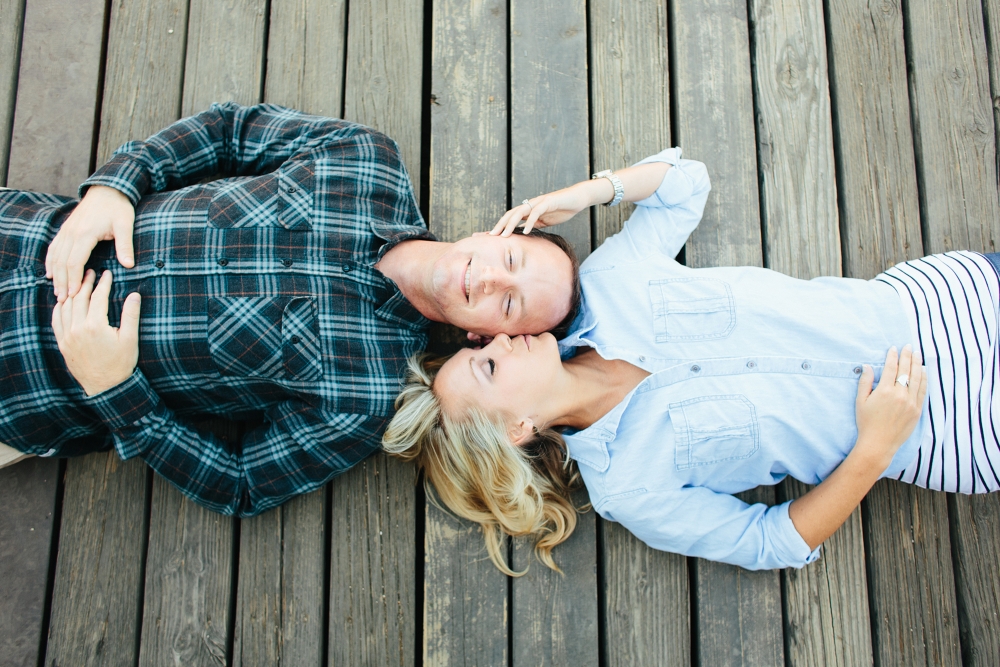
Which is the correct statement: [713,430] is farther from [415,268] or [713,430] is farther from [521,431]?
[415,268]

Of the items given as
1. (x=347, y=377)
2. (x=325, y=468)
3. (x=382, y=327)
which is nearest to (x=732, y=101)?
(x=382, y=327)

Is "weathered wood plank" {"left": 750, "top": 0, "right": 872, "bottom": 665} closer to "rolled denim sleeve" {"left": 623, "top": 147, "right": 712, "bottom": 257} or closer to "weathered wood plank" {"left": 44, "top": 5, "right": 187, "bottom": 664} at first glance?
"rolled denim sleeve" {"left": 623, "top": 147, "right": 712, "bottom": 257}

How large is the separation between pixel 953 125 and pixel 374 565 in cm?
284

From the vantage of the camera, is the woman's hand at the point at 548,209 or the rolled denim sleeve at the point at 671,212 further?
the rolled denim sleeve at the point at 671,212

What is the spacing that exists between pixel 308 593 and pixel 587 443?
113 centimetres

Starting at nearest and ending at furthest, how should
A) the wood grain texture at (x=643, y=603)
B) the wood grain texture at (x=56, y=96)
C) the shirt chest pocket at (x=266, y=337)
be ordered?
the shirt chest pocket at (x=266, y=337)
the wood grain texture at (x=643, y=603)
the wood grain texture at (x=56, y=96)

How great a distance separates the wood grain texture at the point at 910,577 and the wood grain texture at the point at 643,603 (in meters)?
0.71

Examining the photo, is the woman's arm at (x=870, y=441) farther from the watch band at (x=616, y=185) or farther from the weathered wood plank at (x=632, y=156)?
the watch band at (x=616, y=185)

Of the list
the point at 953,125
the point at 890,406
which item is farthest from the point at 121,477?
the point at 953,125

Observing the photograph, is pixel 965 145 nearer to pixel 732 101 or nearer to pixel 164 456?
pixel 732 101

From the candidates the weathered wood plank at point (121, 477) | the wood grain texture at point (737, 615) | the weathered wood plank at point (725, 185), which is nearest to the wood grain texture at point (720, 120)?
the weathered wood plank at point (725, 185)

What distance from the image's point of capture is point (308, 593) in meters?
2.06

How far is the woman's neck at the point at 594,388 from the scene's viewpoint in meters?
1.95

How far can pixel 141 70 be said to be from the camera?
7.52 ft
